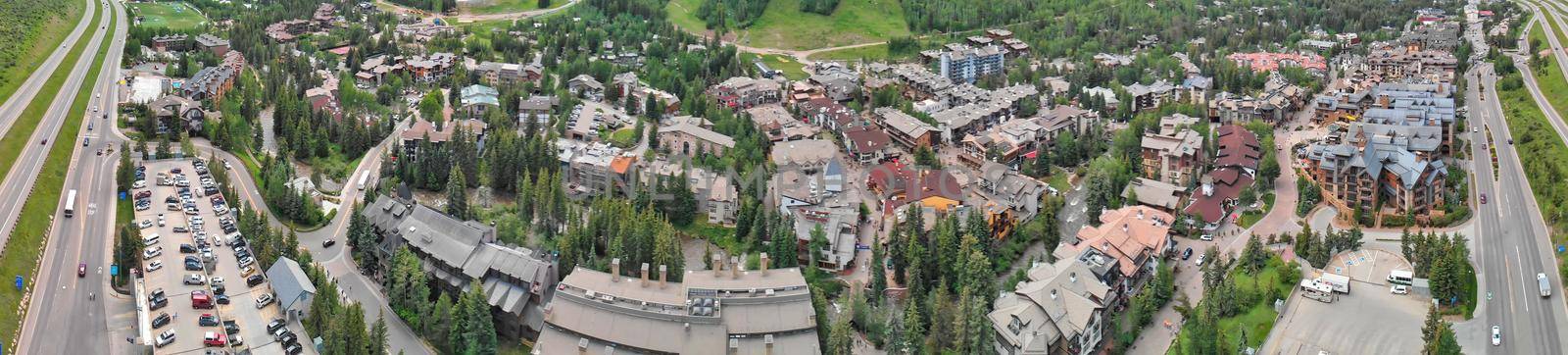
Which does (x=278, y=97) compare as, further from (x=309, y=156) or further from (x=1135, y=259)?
(x=1135, y=259)

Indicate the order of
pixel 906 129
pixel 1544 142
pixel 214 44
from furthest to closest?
pixel 214 44 < pixel 906 129 < pixel 1544 142

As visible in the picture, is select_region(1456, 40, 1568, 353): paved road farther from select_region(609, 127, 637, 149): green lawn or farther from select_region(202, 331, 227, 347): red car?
select_region(609, 127, 637, 149): green lawn

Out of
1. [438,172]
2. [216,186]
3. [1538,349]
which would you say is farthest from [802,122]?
[1538,349]

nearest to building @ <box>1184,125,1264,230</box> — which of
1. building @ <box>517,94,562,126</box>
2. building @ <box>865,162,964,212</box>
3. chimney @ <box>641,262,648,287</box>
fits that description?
building @ <box>865,162,964,212</box>

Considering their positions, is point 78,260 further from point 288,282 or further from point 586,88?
point 586,88

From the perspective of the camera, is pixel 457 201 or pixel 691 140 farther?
pixel 691 140

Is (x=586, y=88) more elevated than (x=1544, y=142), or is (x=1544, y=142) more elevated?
(x=1544, y=142)

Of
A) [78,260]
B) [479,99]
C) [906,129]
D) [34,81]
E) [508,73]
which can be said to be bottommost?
[78,260]

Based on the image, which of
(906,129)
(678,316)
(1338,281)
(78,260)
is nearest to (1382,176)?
(1338,281)
